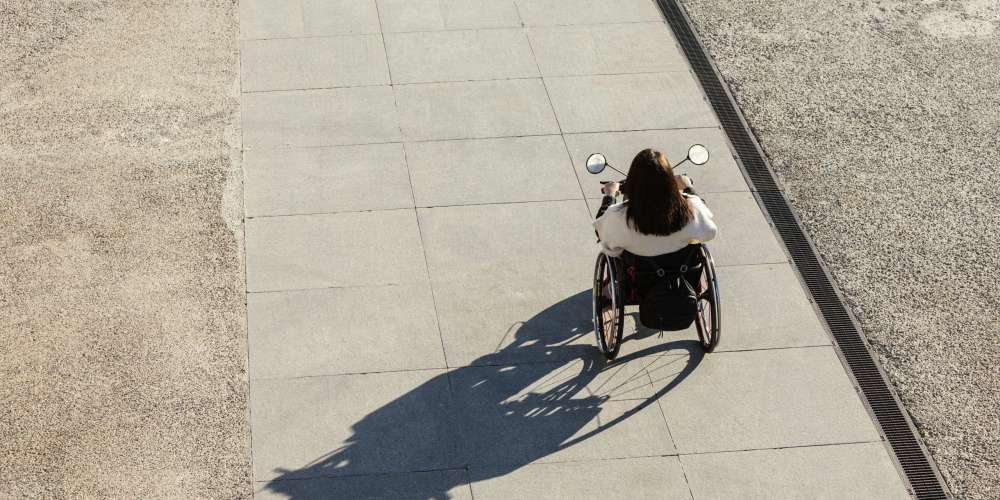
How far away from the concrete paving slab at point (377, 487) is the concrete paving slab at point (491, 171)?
254cm

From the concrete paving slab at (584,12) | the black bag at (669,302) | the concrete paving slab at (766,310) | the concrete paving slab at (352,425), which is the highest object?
the black bag at (669,302)

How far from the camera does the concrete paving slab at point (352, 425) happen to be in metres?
6.01

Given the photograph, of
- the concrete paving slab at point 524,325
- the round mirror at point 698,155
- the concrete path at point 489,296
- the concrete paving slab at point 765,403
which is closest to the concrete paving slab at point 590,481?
the concrete path at point 489,296

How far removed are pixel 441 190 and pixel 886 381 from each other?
135 inches

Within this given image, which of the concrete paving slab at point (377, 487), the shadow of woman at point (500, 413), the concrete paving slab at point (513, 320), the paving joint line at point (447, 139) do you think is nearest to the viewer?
the concrete paving slab at point (377, 487)

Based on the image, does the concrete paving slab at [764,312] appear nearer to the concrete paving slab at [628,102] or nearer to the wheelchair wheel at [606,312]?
the wheelchair wheel at [606,312]

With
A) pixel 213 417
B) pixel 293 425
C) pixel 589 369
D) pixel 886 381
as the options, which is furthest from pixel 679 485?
pixel 213 417

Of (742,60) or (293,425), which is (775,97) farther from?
(293,425)

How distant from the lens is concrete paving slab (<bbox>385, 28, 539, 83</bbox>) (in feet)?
30.7

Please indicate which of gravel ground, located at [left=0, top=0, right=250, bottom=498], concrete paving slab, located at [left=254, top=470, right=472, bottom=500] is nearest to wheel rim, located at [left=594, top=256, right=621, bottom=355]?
concrete paving slab, located at [left=254, top=470, right=472, bottom=500]

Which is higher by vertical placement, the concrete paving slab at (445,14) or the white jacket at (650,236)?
the white jacket at (650,236)

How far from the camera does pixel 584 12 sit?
1033 cm

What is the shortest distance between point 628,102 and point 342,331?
3605 mm

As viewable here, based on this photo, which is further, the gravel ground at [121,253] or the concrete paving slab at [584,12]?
the concrete paving slab at [584,12]
